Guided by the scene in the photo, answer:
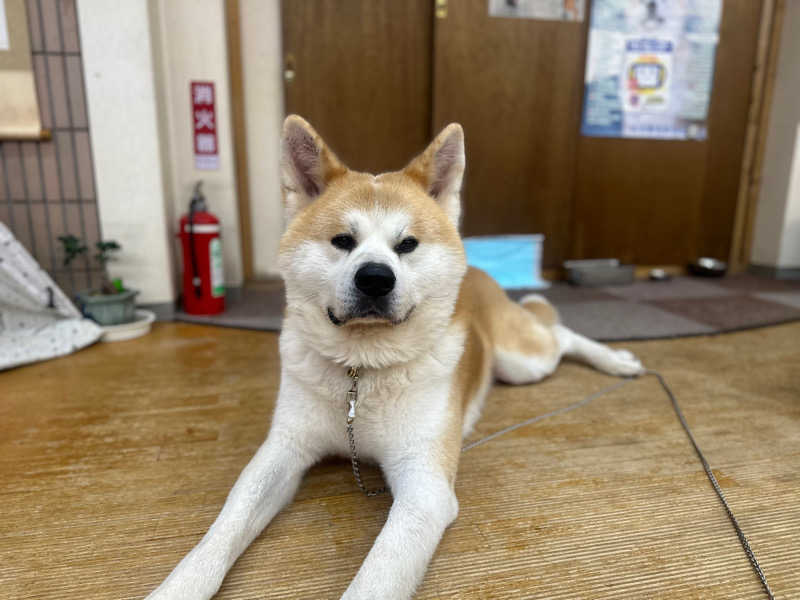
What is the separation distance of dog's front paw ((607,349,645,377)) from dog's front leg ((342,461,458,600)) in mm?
1115

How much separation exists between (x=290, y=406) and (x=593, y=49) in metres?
3.55

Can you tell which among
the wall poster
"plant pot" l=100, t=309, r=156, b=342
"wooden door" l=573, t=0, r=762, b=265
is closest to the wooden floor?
"plant pot" l=100, t=309, r=156, b=342

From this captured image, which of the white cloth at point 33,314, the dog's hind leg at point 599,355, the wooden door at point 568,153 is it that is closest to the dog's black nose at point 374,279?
the dog's hind leg at point 599,355

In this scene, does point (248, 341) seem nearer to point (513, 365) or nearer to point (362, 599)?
point (513, 365)

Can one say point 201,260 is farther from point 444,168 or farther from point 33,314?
point 444,168

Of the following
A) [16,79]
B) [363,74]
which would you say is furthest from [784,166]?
[16,79]

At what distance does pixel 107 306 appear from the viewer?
2.21 meters

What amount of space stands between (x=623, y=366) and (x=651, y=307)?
129 cm

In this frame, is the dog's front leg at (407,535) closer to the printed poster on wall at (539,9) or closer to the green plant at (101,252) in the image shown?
the green plant at (101,252)

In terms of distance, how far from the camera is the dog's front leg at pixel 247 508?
75 centimetres

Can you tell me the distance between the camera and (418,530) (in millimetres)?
817

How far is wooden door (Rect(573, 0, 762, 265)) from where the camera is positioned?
366 centimetres

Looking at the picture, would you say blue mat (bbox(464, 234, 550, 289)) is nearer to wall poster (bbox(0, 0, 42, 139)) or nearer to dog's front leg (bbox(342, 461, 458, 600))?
wall poster (bbox(0, 0, 42, 139))

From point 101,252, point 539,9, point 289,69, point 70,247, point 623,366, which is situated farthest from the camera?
point 539,9
